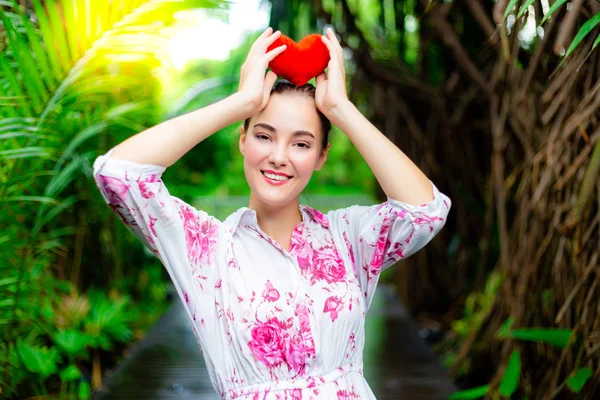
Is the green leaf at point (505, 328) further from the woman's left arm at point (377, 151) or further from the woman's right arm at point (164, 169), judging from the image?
the woman's right arm at point (164, 169)

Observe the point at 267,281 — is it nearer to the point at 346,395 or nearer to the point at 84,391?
the point at 346,395

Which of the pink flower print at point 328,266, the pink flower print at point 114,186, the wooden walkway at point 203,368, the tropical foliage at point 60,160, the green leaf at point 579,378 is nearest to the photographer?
the pink flower print at point 114,186

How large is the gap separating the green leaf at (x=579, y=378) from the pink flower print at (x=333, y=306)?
3.17 feet

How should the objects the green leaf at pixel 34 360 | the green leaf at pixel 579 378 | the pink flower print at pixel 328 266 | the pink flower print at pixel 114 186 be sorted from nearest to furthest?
the pink flower print at pixel 114 186 < the pink flower print at pixel 328 266 < the green leaf at pixel 579 378 < the green leaf at pixel 34 360

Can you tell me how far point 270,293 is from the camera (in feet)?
4.30

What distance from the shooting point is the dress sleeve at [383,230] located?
134 centimetres

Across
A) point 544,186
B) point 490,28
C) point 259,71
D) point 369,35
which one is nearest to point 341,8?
point 369,35

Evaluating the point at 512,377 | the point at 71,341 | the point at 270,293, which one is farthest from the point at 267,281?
the point at 71,341

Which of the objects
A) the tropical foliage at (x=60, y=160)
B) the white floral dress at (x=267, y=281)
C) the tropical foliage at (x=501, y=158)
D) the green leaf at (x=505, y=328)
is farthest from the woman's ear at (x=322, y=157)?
the green leaf at (x=505, y=328)

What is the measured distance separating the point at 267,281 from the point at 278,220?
0.16 meters

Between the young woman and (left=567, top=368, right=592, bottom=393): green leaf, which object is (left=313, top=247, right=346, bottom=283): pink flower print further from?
(left=567, top=368, right=592, bottom=393): green leaf

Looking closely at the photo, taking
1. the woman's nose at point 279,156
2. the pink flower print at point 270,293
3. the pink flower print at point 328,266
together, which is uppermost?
the woman's nose at point 279,156

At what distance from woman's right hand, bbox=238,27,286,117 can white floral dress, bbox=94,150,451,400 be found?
20 cm

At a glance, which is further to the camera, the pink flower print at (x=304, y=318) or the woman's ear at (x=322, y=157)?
the woman's ear at (x=322, y=157)
